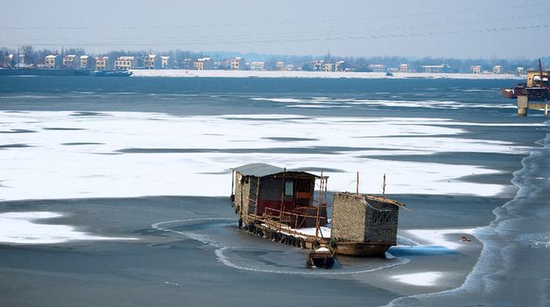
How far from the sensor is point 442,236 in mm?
42344

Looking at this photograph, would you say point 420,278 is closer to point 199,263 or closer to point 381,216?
point 381,216

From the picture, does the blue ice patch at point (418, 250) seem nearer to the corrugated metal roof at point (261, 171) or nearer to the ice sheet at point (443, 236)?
the ice sheet at point (443, 236)

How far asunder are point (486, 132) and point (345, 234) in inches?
2537

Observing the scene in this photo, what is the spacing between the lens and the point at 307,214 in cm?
4144

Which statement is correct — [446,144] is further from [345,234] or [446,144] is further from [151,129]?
[345,234]

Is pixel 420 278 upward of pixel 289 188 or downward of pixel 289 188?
downward

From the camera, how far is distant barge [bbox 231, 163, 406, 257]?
122 feet

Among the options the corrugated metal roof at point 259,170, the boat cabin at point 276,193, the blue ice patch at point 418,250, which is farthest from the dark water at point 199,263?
the corrugated metal roof at point 259,170

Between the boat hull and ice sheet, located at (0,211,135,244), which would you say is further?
ice sheet, located at (0,211,135,244)

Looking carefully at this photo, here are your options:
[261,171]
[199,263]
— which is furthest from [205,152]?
[199,263]

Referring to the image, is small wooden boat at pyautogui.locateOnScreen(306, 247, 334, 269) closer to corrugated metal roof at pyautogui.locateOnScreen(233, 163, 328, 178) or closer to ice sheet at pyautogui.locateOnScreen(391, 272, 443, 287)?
ice sheet at pyautogui.locateOnScreen(391, 272, 443, 287)

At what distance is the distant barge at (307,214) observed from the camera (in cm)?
3731

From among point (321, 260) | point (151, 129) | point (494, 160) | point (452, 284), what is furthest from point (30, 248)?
point (151, 129)

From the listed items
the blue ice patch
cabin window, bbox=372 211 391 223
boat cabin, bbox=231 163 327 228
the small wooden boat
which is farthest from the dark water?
cabin window, bbox=372 211 391 223
